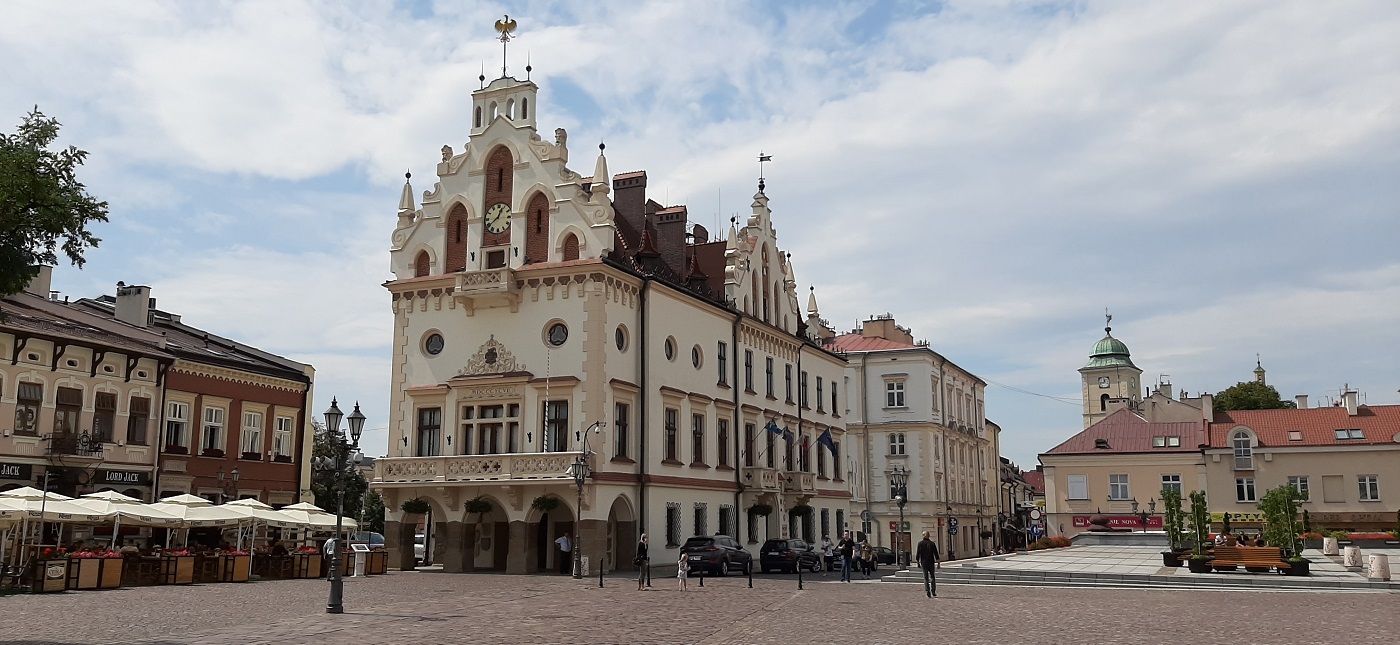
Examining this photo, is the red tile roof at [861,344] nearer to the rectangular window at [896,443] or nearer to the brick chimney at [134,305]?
the rectangular window at [896,443]

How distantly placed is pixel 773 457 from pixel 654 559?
12.0 m

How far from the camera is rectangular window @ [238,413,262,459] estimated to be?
49.1 metres

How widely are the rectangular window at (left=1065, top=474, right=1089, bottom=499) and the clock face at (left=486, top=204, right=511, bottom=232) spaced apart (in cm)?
4842

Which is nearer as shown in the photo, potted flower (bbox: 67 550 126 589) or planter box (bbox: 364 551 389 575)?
potted flower (bbox: 67 550 126 589)

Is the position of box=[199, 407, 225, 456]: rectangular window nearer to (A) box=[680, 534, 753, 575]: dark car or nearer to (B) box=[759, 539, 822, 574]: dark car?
(A) box=[680, 534, 753, 575]: dark car

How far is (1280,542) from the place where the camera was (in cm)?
3912

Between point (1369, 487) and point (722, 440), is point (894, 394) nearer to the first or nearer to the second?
point (1369, 487)

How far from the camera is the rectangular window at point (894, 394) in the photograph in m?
79.2

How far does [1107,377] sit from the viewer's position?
15150 cm

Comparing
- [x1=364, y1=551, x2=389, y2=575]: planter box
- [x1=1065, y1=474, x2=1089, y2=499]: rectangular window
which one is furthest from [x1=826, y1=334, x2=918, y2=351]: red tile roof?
[x1=364, y1=551, x2=389, y2=575]: planter box

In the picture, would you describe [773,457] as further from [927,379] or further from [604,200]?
[927,379]

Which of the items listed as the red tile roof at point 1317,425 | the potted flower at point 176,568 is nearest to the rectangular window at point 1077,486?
the red tile roof at point 1317,425

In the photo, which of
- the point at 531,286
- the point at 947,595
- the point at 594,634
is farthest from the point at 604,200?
the point at 594,634

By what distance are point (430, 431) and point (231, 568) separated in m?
10.1
